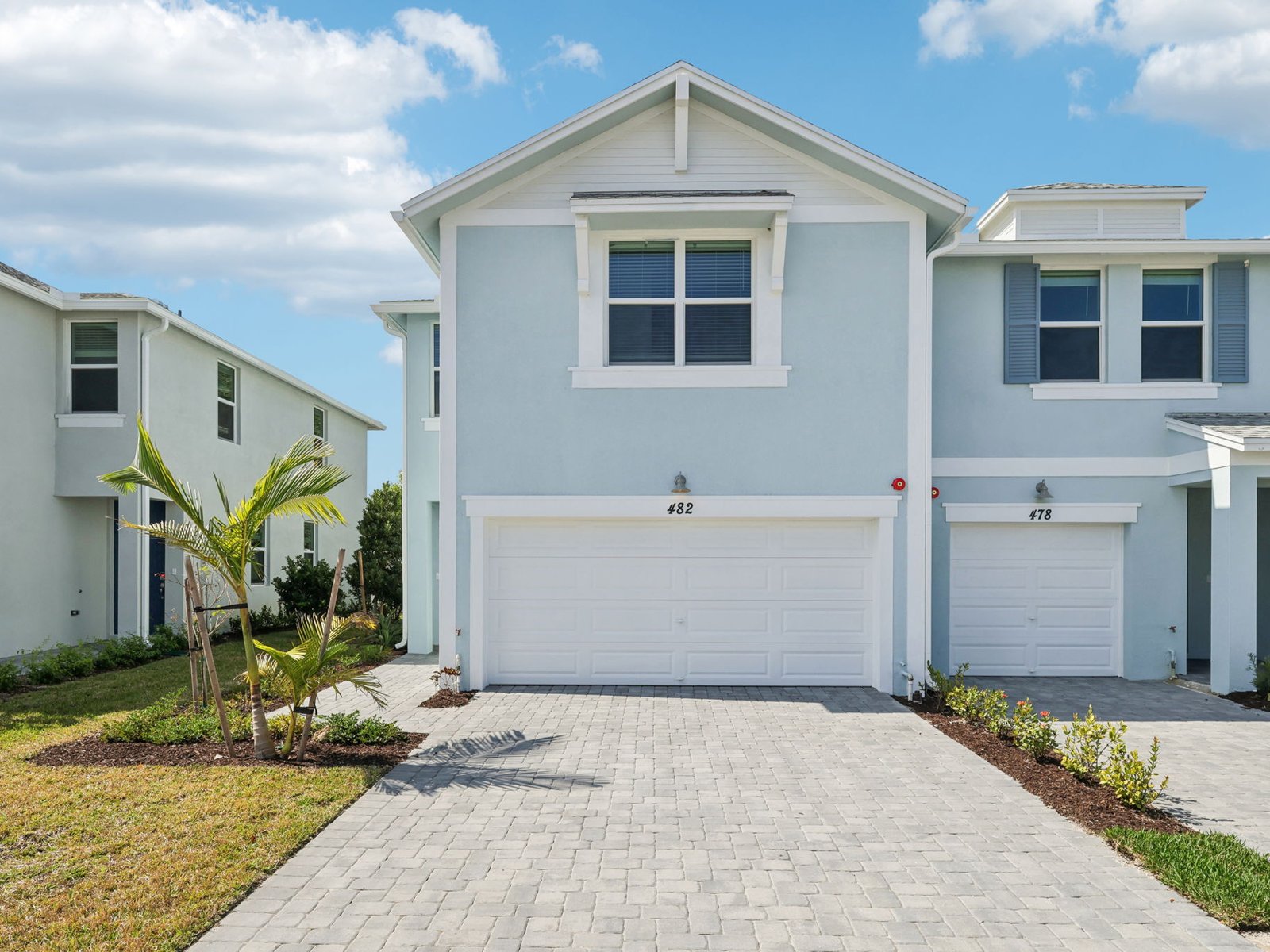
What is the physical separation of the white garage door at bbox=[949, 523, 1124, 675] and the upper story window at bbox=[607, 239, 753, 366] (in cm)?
438

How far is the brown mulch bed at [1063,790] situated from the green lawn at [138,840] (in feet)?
17.7

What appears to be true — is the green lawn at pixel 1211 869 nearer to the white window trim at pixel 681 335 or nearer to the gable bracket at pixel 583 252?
the white window trim at pixel 681 335

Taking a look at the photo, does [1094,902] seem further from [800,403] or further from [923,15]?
[923,15]

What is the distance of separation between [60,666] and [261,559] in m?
6.91

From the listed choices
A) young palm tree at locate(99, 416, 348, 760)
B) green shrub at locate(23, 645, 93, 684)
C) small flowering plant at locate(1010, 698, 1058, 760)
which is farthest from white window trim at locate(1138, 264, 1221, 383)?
green shrub at locate(23, 645, 93, 684)

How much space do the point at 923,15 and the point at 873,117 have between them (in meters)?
1.46

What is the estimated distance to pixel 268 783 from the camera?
23.4ft

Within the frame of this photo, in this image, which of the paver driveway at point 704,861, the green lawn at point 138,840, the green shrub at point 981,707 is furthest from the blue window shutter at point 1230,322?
the green lawn at point 138,840

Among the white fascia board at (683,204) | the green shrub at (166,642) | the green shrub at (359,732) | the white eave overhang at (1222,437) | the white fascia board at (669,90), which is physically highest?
the white fascia board at (669,90)

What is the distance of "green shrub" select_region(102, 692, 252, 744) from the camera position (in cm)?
846

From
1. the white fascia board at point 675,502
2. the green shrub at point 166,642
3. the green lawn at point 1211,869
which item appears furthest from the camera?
the green shrub at point 166,642

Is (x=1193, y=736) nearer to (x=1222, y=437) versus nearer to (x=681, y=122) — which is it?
(x=1222, y=437)

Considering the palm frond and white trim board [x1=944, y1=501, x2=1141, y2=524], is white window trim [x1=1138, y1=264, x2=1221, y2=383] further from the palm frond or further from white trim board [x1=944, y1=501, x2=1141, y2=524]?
the palm frond

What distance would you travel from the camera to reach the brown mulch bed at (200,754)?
7.80 meters
